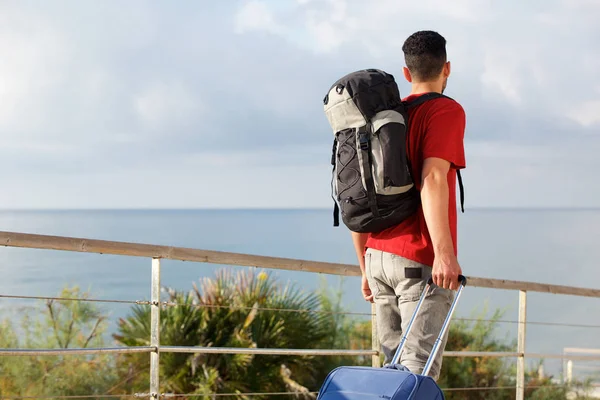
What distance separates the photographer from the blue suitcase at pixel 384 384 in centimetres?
188

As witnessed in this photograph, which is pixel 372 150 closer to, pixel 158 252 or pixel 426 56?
pixel 426 56

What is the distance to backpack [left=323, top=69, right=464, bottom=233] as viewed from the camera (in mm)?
2080

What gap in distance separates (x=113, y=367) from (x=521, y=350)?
358 centimetres

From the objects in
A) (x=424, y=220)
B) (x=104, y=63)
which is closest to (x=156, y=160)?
(x=104, y=63)

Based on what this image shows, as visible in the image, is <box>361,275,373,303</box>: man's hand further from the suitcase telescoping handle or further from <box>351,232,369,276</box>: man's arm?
the suitcase telescoping handle

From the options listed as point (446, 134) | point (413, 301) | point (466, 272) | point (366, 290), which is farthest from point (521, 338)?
point (466, 272)

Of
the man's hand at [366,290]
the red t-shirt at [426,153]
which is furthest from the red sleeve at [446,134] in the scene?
the man's hand at [366,290]

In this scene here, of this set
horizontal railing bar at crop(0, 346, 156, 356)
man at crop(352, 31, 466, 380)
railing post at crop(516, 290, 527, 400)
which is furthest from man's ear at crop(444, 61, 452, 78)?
railing post at crop(516, 290, 527, 400)

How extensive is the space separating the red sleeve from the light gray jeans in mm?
278

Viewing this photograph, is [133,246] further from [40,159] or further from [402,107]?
[40,159]

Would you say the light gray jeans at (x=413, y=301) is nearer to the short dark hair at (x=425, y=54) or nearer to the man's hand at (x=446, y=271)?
the man's hand at (x=446, y=271)

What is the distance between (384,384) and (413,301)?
0.89ft

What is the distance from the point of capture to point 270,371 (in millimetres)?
6281

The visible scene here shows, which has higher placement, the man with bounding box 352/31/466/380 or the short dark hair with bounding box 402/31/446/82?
the short dark hair with bounding box 402/31/446/82
